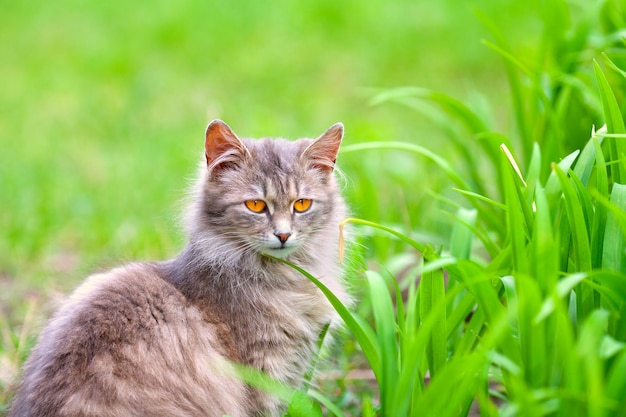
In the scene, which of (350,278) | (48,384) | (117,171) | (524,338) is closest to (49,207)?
(117,171)

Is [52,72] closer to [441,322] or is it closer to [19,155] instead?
[19,155]

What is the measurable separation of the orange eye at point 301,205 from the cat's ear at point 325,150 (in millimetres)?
169

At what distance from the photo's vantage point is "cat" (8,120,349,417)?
2554 millimetres

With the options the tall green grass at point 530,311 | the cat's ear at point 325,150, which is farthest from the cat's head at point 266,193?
the tall green grass at point 530,311

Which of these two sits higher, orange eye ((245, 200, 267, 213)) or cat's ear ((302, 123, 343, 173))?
cat's ear ((302, 123, 343, 173))

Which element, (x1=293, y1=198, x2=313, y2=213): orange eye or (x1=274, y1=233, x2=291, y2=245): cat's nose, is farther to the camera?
Answer: (x1=293, y1=198, x2=313, y2=213): orange eye

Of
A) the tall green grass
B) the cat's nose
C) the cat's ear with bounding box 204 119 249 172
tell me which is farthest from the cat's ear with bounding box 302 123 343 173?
the cat's nose

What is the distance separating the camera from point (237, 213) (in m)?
3.05

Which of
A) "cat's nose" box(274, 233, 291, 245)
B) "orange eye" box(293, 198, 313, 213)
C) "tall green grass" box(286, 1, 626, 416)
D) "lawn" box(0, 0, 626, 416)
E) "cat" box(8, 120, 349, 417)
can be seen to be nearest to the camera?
"tall green grass" box(286, 1, 626, 416)

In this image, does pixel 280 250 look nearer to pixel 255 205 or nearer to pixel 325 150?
pixel 255 205

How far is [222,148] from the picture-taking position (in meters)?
3.09

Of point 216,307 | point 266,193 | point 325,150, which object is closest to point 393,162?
point 325,150

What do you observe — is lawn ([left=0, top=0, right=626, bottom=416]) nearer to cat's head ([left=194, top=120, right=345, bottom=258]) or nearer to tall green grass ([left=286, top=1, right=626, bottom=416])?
tall green grass ([left=286, top=1, right=626, bottom=416])

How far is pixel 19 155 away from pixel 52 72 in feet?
6.55
